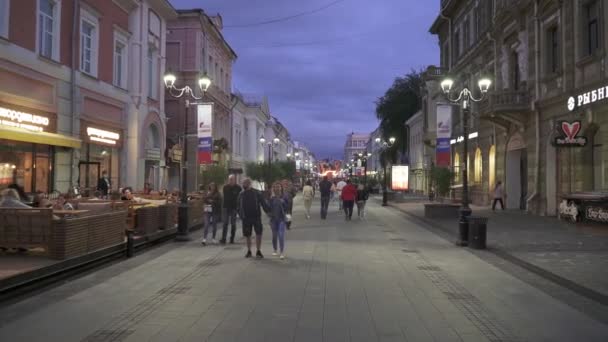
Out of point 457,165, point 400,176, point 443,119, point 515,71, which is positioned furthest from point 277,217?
point 400,176

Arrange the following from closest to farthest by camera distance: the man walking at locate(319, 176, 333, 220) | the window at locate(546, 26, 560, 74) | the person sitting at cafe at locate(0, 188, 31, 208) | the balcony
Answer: the person sitting at cafe at locate(0, 188, 31, 208) < the window at locate(546, 26, 560, 74) < the man walking at locate(319, 176, 333, 220) < the balcony

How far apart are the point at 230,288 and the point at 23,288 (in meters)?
3.00

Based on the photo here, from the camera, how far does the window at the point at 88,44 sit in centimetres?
2176

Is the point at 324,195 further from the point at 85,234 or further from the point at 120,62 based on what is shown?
the point at 85,234

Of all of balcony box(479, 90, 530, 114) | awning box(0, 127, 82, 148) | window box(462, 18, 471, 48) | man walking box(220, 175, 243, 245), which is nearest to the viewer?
man walking box(220, 175, 243, 245)

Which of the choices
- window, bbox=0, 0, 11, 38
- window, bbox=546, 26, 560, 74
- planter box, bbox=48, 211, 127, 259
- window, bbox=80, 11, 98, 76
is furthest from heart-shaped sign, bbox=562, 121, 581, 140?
window, bbox=0, 0, 11, 38

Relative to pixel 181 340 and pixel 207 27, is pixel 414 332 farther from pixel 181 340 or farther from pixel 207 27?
pixel 207 27

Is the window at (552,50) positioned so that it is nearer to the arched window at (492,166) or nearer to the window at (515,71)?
the window at (515,71)

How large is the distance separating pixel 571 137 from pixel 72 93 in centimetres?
1731

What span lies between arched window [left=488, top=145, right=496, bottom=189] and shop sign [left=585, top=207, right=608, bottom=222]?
47.3ft

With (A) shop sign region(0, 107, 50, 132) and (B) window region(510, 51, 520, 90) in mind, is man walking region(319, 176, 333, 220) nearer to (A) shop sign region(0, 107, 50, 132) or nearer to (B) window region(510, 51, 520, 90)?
(A) shop sign region(0, 107, 50, 132)

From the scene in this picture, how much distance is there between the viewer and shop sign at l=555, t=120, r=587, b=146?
19.5m

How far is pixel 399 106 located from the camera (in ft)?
→ 241

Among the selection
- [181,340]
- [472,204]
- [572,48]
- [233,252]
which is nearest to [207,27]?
[472,204]
